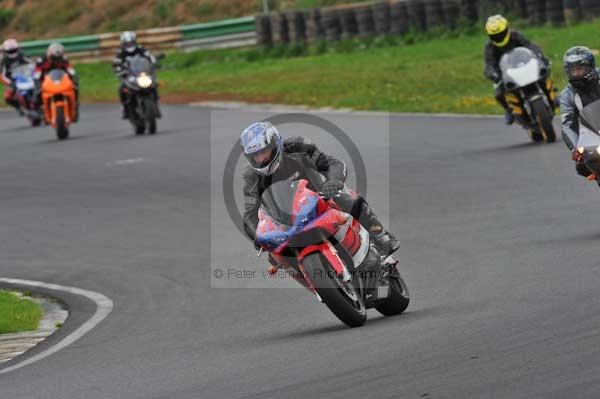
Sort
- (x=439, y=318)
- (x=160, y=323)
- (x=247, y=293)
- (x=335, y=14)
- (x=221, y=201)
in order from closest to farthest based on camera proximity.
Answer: (x=439, y=318) → (x=160, y=323) → (x=247, y=293) → (x=221, y=201) → (x=335, y=14)

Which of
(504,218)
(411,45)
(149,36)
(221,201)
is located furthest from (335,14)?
(504,218)

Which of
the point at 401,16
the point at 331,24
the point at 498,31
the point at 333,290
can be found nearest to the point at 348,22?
the point at 331,24

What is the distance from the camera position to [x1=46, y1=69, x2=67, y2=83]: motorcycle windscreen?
2738 centimetres

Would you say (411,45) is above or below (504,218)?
below

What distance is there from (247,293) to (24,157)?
43.2 ft

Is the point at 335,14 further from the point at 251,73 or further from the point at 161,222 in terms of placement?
the point at 161,222

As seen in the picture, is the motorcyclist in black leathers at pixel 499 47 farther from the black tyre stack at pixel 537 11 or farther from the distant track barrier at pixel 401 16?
the black tyre stack at pixel 537 11

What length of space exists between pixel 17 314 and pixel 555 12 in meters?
24.2

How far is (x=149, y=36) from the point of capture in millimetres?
44344

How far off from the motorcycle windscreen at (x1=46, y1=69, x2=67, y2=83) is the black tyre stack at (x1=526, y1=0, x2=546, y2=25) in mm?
12611

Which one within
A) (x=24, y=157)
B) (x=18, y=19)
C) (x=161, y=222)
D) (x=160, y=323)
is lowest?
(x=18, y=19)

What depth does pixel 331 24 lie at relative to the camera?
39.9 m

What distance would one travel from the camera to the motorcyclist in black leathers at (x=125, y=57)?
87.5 ft

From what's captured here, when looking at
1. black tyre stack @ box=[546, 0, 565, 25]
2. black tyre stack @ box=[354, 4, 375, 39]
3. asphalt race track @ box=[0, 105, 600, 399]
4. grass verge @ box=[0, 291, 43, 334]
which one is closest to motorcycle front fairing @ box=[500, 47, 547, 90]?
asphalt race track @ box=[0, 105, 600, 399]
